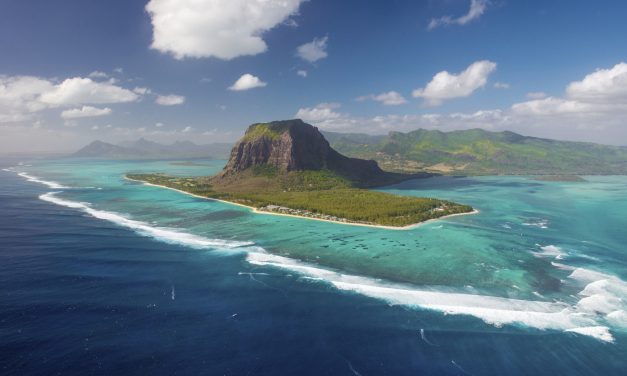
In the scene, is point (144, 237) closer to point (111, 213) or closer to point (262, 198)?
point (111, 213)

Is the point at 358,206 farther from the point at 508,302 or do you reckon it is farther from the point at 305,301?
the point at 305,301

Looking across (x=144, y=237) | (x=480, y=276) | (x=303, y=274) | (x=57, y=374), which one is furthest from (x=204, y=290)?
(x=480, y=276)

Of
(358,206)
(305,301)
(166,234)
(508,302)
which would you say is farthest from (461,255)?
(166,234)

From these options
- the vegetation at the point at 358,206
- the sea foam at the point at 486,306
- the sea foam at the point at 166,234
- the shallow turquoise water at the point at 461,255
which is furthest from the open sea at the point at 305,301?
the vegetation at the point at 358,206

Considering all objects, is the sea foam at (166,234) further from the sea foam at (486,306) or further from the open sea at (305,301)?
the sea foam at (486,306)

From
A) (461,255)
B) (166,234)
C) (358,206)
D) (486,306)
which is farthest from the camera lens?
(358,206)

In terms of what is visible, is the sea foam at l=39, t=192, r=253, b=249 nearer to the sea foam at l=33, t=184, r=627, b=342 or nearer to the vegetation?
the sea foam at l=33, t=184, r=627, b=342
